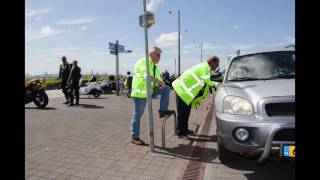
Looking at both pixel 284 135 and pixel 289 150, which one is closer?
pixel 289 150

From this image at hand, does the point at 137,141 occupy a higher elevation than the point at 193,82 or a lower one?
lower

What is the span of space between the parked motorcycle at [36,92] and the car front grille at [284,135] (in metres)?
9.97

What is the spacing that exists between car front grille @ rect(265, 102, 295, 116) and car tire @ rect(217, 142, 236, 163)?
1152 millimetres

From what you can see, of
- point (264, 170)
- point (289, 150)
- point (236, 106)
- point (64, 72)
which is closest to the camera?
point (289, 150)

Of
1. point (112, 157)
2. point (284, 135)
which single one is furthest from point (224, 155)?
point (112, 157)

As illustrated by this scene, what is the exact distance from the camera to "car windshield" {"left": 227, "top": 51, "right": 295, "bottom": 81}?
464 cm

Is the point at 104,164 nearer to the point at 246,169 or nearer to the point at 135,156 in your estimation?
the point at 135,156

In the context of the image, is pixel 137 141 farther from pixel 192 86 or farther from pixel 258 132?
pixel 258 132

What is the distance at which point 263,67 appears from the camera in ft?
15.8

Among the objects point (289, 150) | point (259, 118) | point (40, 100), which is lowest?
point (289, 150)

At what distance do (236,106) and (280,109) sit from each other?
0.52 metres

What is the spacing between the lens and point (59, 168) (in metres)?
4.26
